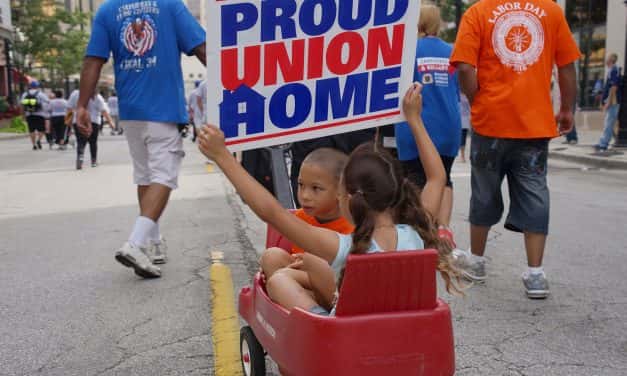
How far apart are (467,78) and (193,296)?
2.08m

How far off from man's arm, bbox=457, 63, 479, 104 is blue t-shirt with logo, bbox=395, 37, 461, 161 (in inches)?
14.5

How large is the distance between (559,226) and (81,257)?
166 inches

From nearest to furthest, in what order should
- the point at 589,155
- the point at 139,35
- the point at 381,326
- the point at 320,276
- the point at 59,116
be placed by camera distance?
the point at 381,326 → the point at 320,276 → the point at 139,35 → the point at 589,155 → the point at 59,116

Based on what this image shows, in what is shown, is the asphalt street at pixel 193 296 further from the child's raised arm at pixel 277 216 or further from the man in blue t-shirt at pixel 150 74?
the child's raised arm at pixel 277 216

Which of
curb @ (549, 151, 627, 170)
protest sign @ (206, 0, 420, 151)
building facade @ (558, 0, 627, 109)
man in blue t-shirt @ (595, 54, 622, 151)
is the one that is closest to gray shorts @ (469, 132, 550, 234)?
protest sign @ (206, 0, 420, 151)

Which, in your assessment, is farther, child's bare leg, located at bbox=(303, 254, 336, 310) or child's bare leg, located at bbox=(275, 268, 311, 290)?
child's bare leg, located at bbox=(275, 268, 311, 290)

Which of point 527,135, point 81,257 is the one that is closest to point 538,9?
point 527,135

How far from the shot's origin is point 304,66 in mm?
2646

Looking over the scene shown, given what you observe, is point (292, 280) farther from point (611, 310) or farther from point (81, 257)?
point (81, 257)

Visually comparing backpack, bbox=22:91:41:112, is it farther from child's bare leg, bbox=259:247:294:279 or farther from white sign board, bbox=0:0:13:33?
child's bare leg, bbox=259:247:294:279

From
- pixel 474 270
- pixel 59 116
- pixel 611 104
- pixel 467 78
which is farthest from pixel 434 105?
pixel 59 116

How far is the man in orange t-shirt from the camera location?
4.19m

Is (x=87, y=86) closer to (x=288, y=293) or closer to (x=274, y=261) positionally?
(x=274, y=261)

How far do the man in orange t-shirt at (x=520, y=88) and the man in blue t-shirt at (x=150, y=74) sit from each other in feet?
5.73
